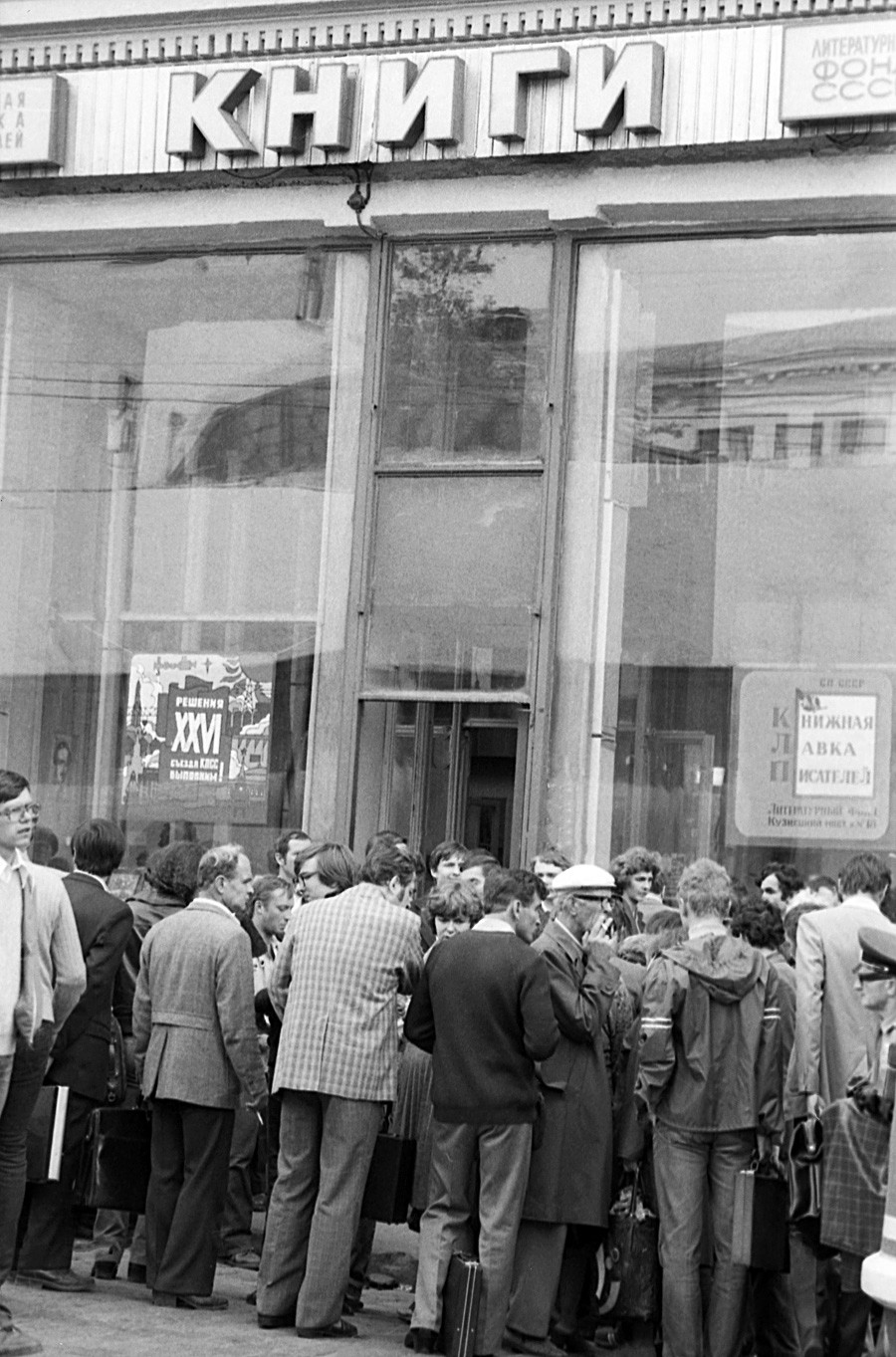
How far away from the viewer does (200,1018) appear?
9398 millimetres

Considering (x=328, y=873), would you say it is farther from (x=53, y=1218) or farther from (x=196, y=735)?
(x=196, y=735)

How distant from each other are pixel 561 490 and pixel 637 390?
2.87ft

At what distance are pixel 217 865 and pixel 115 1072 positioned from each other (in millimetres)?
1150

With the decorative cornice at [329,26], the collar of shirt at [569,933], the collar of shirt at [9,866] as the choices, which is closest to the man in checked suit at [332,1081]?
the collar of shirt at [569,933]

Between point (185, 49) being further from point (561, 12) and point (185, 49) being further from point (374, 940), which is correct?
point (374, 940)

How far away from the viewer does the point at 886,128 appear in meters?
13.7

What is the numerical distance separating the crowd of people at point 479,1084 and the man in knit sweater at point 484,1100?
0.5 inches

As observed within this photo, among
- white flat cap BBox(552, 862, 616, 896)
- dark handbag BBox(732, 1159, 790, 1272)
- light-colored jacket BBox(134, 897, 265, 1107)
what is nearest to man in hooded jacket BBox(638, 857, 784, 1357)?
dark handbag BBox(732, 1159, 790, 1272)

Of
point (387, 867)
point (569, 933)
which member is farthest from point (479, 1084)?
point (387, 867)

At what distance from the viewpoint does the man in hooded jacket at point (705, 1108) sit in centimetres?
878

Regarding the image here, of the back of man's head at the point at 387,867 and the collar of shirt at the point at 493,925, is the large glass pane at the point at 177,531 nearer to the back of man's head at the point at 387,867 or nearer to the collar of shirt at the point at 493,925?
the back of man's head at the point at 387,867

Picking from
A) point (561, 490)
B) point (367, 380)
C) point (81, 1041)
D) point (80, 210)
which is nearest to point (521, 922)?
point (81, 1041)

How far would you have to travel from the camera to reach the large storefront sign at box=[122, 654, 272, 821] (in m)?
→ 15.2

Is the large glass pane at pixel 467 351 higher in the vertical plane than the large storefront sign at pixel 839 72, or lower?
lower
